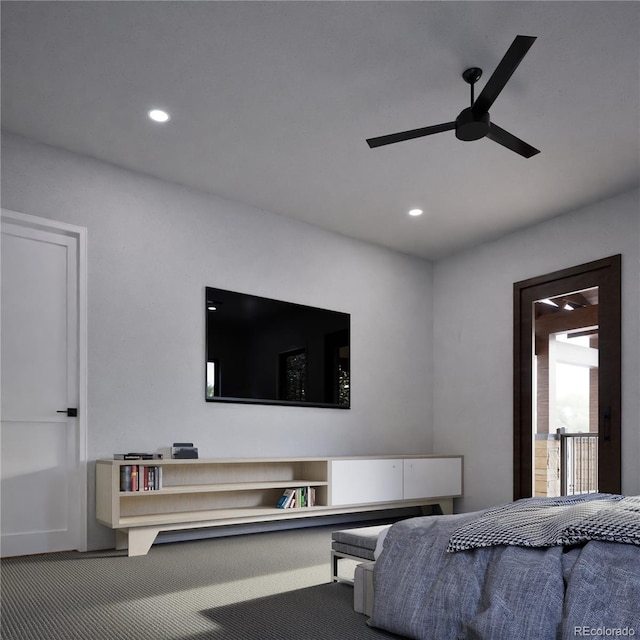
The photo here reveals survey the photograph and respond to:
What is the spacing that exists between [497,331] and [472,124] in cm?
310

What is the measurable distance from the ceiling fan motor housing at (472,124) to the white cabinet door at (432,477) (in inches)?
125

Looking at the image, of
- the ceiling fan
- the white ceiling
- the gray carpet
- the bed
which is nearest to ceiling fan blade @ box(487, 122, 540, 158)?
the ceiling fan

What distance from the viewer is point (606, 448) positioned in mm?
4707

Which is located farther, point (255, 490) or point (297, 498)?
point (255, 490)

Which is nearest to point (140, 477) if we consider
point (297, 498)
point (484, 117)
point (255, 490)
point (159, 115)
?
point (255, 490)

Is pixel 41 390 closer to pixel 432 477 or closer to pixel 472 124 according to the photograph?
pixel 472 124

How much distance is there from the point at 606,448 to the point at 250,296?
3.02m

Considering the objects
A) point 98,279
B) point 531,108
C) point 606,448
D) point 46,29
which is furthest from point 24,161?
point 606,448

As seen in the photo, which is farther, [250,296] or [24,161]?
[250,296]

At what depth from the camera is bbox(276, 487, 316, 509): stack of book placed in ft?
15.2

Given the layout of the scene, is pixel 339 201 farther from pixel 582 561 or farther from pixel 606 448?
pixel 582 561

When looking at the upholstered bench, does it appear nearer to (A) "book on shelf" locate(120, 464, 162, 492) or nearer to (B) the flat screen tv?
(A) "book on shelf" locate(120, 464, 162, 492)

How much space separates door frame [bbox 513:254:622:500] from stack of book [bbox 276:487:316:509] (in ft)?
6.28

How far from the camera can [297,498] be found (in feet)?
15.4
